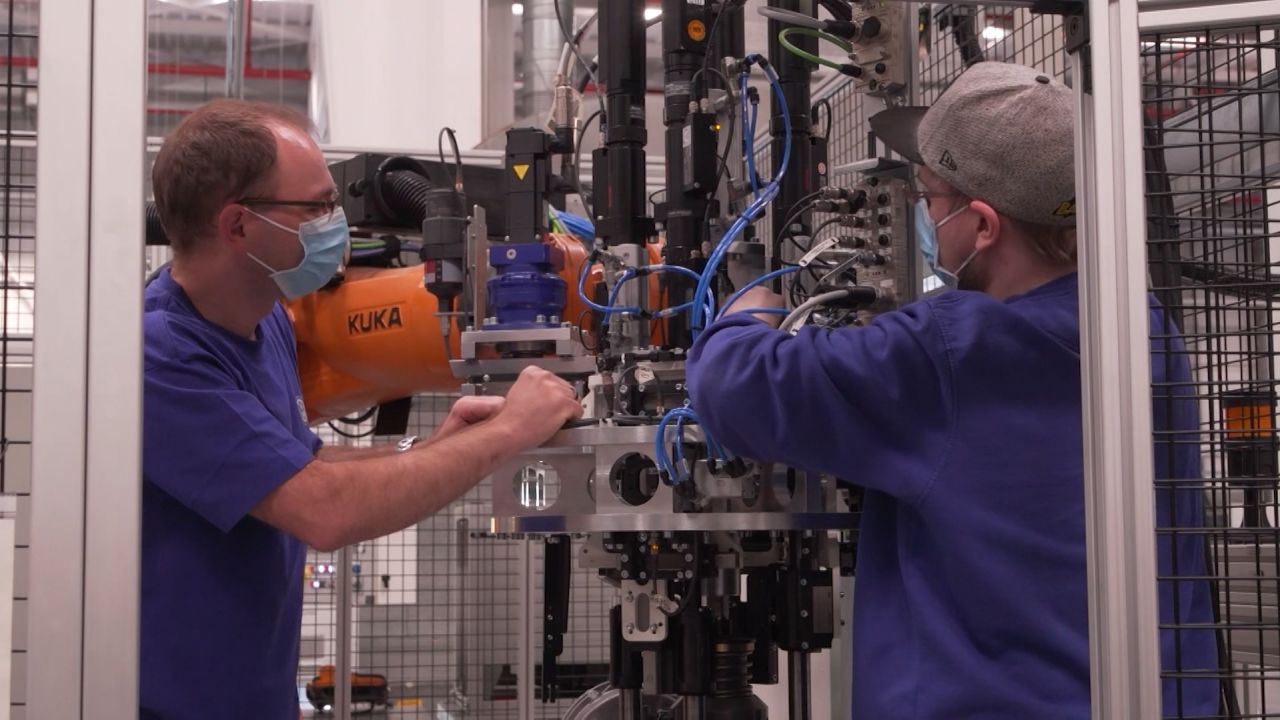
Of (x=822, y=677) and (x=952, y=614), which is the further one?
(x=822, y=677)

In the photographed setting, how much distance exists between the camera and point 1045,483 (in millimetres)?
1745

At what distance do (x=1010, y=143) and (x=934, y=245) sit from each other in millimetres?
207

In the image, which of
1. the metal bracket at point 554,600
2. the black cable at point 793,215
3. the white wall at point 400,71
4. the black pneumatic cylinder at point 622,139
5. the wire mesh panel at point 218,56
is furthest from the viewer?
the wire mesh panel at point 218,56

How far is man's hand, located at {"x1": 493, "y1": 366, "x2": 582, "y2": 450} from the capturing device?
2.06 meters

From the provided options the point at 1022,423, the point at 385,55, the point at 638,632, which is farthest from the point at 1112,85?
the point at 385,55

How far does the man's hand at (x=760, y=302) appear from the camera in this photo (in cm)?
201

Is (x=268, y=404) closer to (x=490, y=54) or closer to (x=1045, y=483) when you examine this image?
(x=1045, y=483)

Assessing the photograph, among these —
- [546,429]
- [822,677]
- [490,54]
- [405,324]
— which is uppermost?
[490,54]

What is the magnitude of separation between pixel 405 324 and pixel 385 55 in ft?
8.62

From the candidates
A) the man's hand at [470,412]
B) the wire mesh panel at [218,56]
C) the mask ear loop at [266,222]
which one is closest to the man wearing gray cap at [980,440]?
the man's hand at [470,412]

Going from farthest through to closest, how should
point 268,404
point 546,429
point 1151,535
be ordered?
point 268,404, point 546,429, point 1151,535

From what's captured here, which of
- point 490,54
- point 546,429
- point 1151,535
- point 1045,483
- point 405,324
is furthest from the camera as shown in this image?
point 490,54

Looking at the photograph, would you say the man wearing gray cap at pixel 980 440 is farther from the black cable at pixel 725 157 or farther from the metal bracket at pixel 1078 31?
the black cable at pixel 725 157

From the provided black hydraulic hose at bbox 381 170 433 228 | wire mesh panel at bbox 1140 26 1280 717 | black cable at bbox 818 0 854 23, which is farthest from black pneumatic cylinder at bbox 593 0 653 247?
black hydraulic hose at bbox 381 170 433 228
